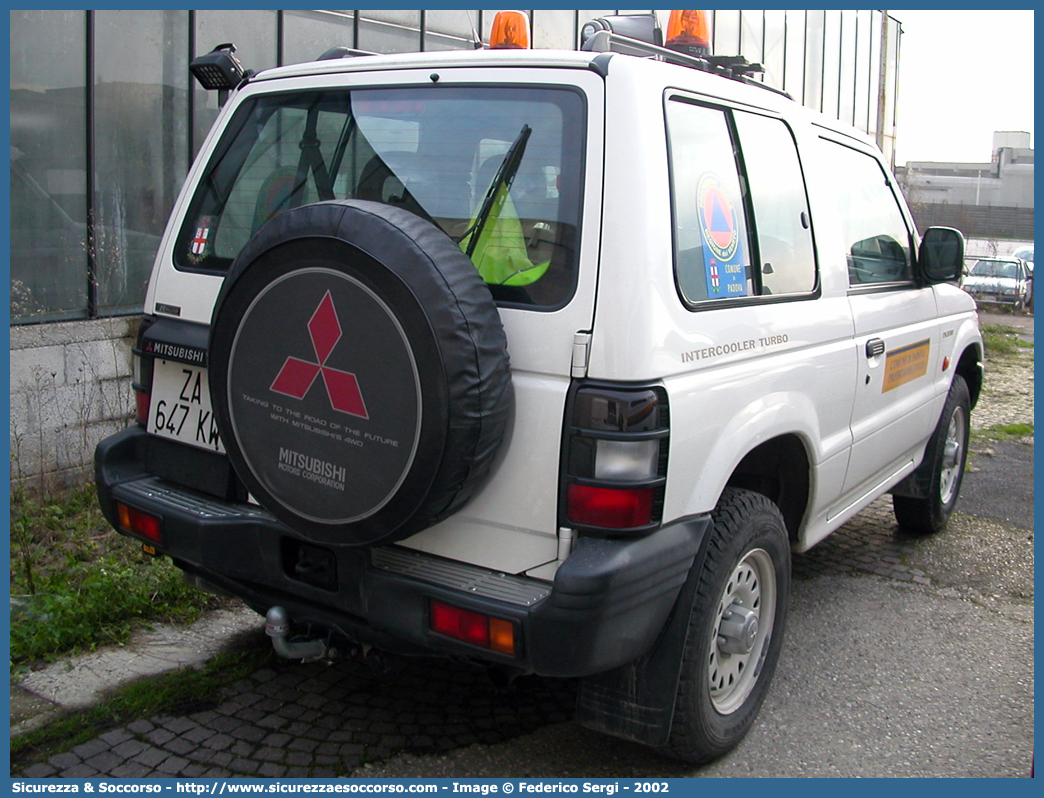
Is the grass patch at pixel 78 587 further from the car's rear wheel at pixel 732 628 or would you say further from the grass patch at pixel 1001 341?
the grass patch at pixel 1001 341

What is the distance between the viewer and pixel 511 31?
12.1 ft

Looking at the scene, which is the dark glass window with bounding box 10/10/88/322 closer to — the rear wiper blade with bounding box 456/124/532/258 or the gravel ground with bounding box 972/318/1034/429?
the rear wiper blade with bounding box 456/124/532/258

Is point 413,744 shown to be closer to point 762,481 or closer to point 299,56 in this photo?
point 762,481

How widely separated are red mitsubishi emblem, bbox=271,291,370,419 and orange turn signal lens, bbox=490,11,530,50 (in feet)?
5.07

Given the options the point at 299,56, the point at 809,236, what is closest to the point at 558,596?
the point at 809,236

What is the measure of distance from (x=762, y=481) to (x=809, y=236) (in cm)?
92

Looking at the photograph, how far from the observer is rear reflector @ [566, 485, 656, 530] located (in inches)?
102

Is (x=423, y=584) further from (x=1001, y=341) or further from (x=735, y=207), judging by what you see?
(x=1001, y=341)

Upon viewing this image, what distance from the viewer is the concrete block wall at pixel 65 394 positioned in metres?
5.62

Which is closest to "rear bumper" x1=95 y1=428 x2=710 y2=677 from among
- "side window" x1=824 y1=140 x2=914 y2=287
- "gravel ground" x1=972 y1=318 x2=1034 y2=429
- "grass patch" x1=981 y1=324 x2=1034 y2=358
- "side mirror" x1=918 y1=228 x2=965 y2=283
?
"side window" x1=824 y1=140 x2=914 y2=287

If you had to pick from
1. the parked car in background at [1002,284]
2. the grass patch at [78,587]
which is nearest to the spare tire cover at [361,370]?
the grass patch at [78,587]

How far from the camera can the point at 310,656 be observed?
3.13 metres

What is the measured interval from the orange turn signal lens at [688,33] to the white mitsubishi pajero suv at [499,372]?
522mm

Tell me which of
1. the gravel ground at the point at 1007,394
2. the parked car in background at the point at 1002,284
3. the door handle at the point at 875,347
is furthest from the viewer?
the parked car in background at the point at 1002,284
